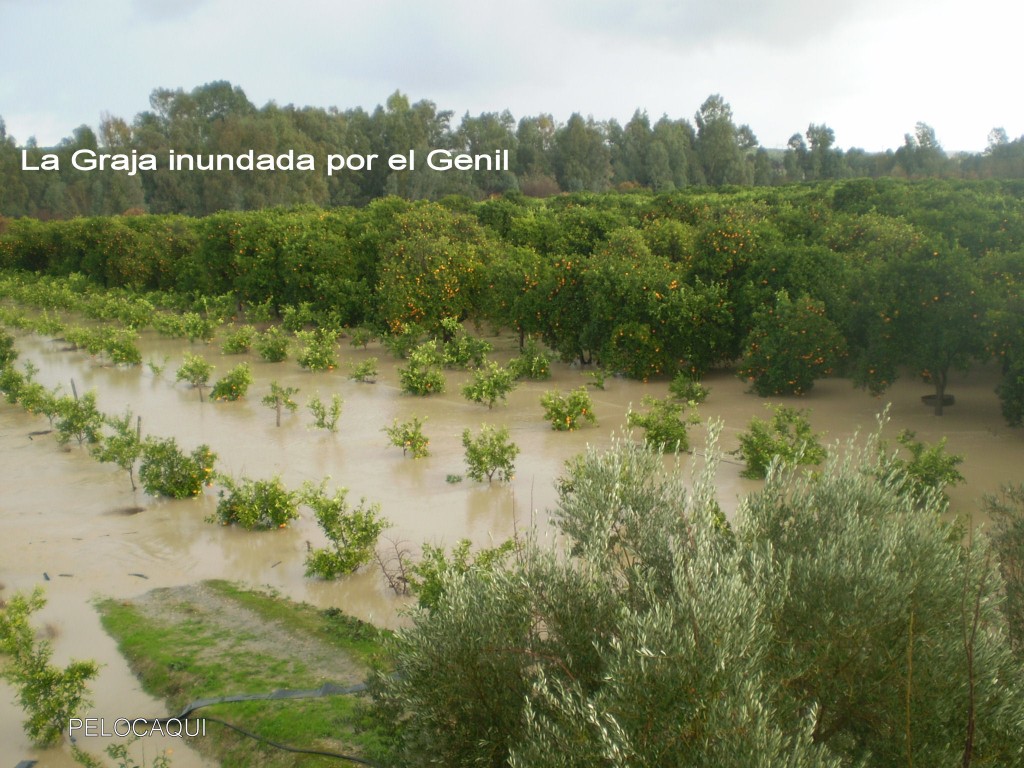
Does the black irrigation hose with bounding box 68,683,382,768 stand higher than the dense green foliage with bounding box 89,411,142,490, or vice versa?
the dense green foliage with bounding box 89,411,142,490

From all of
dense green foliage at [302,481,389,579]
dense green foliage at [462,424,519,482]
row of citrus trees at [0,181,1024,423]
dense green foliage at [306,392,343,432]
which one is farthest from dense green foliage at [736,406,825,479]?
dense green foliage at [306,392,343,432]

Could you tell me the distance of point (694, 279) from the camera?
19.5m

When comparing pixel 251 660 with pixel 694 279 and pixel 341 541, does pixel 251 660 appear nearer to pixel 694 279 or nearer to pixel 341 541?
pixel 341 541

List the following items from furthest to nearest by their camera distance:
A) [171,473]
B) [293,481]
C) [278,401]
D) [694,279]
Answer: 1. [694,279]
2. [278,401]
3. [293,481]
4. [171,473]

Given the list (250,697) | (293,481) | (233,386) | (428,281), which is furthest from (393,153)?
(250,697)

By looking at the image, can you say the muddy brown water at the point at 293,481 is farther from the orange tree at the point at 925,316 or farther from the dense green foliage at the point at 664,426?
the orange tree at the point at 925,316

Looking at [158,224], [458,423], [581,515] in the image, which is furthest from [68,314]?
[581,515]

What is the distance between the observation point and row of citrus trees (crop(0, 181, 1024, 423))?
1448 centimetres

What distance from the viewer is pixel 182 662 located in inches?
299

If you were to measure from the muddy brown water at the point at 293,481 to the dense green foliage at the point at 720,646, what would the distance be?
3.78ft

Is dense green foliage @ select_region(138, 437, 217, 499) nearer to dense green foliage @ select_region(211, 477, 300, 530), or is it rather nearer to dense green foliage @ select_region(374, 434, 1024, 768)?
dense green foliage @ select_region(211, 477, 300, 530)

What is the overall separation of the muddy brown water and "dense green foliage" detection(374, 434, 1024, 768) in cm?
115

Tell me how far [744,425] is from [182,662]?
994 centimetres

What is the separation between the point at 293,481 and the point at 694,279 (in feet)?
32.9
